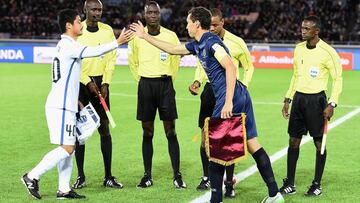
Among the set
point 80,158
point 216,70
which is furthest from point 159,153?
point 216,70

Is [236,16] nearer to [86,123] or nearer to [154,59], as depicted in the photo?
[154,59]

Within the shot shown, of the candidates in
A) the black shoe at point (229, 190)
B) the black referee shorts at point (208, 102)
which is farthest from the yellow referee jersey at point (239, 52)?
the black shoe at point (229, 190)

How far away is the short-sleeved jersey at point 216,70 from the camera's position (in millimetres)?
6371

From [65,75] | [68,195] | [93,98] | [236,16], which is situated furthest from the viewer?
[236,16]

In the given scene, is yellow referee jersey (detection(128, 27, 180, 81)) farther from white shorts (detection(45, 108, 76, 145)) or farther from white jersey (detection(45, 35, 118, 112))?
white shorts (detection(45, 108, 76, 145))

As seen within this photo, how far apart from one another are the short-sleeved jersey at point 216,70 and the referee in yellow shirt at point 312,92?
4.19 feet

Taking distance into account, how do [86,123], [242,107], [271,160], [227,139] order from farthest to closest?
[271,160]
[86,123]
[242,107]
[227,139]

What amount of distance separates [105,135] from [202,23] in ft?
7.44

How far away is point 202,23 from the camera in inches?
255

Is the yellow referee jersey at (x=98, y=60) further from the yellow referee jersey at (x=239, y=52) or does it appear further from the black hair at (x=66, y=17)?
the yellow referee jersey at (x=239, y=52)

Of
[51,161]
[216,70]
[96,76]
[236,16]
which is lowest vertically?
[236,16]

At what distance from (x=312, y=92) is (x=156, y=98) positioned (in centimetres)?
192

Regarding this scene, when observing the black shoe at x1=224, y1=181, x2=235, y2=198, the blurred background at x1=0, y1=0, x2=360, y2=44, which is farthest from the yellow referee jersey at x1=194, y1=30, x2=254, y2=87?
the blurred background at x1=0, y1=0, x2=360, y2=44

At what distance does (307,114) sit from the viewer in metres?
7.51
